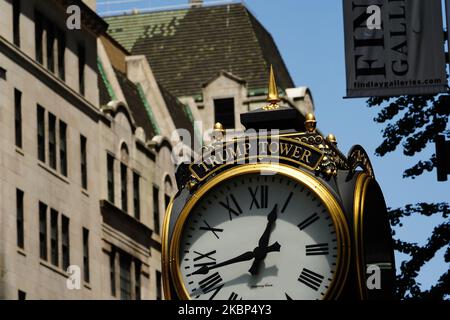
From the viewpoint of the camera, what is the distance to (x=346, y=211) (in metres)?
7.74

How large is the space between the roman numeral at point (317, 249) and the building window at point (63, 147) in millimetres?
49703

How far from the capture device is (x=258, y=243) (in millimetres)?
7891

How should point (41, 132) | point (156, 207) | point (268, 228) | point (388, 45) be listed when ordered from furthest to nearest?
point (156, 207), point (41, 132), point (388, 45), point (268, 228)

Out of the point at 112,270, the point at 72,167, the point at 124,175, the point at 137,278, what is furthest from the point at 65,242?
the point at 124,175

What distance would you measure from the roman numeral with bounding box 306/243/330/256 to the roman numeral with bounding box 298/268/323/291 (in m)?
0.09

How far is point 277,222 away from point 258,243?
148 mm

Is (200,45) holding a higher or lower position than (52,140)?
higher

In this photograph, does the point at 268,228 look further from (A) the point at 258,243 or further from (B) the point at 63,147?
(B) the point at 63,147

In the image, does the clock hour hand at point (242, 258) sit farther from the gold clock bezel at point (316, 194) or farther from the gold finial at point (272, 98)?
the gold finial at point (272, 98)

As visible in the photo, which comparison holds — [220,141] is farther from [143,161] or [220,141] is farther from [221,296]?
[143,161]

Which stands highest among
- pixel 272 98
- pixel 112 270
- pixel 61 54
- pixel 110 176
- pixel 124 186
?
pixel 61 54

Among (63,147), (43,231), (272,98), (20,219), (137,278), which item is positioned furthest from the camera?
(137,278)

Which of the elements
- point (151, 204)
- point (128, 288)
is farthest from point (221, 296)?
point (151, 204)
